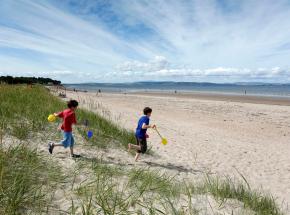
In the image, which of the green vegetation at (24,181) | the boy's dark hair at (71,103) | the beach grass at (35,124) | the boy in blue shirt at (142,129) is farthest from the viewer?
the boy in blue shirt at (142,129)

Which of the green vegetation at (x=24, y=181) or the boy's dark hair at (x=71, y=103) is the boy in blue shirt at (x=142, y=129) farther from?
the green vegetation at (x=24, y=181)

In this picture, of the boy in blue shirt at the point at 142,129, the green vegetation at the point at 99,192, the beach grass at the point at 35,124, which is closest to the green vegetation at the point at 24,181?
the green vegetation at the point at 99,192

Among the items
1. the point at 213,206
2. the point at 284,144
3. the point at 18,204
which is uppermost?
the point at 18,204

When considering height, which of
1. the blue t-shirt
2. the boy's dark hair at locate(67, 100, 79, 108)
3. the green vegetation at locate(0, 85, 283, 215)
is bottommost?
the green vegetation at locate(0, 85, 283, 215)

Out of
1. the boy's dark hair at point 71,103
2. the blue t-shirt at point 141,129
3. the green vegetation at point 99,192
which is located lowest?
the green vegetation at point 99,192

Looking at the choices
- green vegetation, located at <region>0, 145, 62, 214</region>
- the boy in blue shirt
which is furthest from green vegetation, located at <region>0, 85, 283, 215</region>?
the boy in blue shirt

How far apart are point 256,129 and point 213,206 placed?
11643mm

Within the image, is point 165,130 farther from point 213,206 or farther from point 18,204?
point 18,204

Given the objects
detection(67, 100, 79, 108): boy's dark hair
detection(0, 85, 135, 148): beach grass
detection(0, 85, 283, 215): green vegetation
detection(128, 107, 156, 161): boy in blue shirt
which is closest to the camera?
detection(0, 85, 283, 215): green vegetation

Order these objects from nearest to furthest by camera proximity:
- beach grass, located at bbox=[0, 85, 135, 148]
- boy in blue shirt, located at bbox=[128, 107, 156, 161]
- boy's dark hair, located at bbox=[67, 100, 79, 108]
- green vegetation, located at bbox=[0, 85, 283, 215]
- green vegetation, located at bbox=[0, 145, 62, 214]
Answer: green vegetation, located at bbox=[0, 145, 62, 214] → green vegetation, located at bbox=[0, 85, 283, 215] → boy's dark hair, located at bbox=[67, 100, 79, 108] → beach grass, located at bbox=[0, 85, 135, 148] → boy in blue shirt, located at bbox=[128, 107, 156, 161]

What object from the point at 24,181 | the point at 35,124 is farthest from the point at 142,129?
the point at 24,181

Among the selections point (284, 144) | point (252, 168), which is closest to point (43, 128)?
point (252, 168)

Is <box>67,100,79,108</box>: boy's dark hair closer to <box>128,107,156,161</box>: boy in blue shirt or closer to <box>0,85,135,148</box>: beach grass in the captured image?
<box>0,85,135,148</box>: beach grass

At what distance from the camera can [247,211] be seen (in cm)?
357
